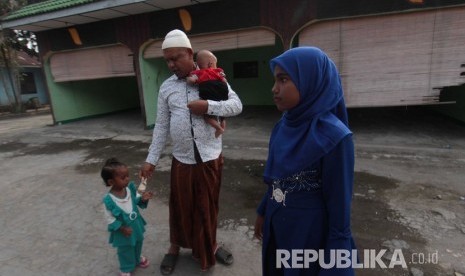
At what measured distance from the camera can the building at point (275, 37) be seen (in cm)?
570

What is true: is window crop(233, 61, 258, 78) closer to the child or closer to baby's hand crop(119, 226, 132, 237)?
the child

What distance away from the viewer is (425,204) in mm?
3416

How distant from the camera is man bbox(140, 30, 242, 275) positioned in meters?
2.14

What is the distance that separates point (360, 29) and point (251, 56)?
5.43 meters

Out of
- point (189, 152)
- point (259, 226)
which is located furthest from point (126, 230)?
point (259, 226)

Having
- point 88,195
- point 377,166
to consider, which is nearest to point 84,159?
point 88,195

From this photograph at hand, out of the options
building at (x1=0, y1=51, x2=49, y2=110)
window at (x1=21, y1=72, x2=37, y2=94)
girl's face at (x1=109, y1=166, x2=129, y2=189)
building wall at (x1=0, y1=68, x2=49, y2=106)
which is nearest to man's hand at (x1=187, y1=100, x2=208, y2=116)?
girl's face at (x1=109, y1=166, x2=129, y2=189)

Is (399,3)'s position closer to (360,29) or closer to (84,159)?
(360,29)

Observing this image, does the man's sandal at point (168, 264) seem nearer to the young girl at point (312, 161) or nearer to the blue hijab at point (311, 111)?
the young girl at point (312, 161)

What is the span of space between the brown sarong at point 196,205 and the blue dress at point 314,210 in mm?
733

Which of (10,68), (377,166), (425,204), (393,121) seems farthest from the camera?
(10,68)

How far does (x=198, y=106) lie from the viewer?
208cm

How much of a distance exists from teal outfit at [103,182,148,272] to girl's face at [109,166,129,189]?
0.09m

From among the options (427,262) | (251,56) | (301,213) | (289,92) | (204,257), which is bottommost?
(427,262)
